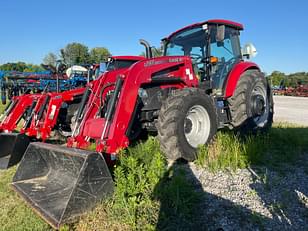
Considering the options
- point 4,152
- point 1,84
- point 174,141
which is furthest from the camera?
point 1,84

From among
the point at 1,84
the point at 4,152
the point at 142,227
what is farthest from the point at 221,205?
the point at 1,84

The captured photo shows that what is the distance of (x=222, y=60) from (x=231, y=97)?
34.7 inches

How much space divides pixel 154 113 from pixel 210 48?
1.99m

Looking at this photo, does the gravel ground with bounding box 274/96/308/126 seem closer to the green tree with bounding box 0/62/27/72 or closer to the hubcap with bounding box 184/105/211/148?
the hubcap with bounding box 184/105/211/148

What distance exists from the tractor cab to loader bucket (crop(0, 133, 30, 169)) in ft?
11.2

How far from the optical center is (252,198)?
2996 millimetres

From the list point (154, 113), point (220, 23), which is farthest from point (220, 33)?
point (154, 113)

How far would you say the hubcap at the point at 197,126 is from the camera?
4.50m

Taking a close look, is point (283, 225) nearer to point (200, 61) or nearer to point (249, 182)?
point (249, 182)

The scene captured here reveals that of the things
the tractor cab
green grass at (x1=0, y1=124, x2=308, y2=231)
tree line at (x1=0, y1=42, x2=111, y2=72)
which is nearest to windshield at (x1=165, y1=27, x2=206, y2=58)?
the tractor cab

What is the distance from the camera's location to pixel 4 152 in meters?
4.73

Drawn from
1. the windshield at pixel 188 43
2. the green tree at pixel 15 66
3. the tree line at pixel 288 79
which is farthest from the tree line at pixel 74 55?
the windshield at pixel 188 43

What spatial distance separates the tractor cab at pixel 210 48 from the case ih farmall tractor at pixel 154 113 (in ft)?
0.06

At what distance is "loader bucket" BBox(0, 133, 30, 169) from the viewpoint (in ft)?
14.8
